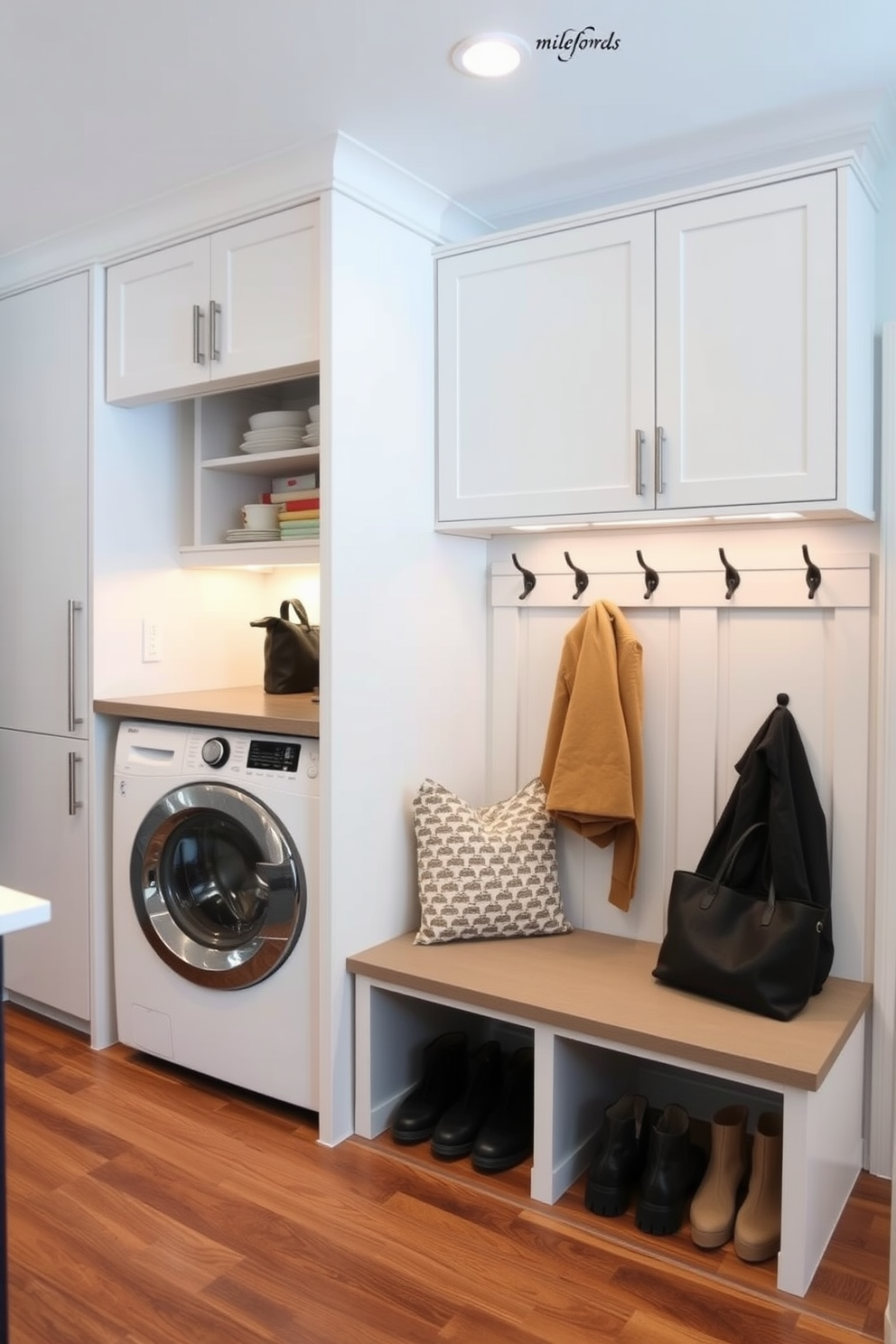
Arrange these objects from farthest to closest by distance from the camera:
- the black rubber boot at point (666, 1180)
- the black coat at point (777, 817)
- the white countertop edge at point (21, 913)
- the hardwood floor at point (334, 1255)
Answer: the black coat at point (777, 817) → the black rubber boot at point (666, 1180) → the hardwood floor at point (334, 1255) → the white countertop edge at point (21, 913)

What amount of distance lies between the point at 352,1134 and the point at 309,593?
5.21ft

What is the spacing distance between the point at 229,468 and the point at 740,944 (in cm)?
193

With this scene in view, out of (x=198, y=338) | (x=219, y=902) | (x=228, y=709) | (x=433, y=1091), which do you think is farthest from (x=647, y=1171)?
(x=198, y=338)

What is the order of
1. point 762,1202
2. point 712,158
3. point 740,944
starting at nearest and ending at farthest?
point 762,1202
point 740,944
point 712,158

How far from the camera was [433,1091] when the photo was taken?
2.55 m

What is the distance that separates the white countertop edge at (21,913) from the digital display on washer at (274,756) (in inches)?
46.2

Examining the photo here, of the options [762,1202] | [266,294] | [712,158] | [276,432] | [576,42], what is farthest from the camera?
[276,432]

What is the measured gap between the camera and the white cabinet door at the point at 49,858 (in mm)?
2977

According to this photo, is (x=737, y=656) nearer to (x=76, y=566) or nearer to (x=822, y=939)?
(x=822, y=939)

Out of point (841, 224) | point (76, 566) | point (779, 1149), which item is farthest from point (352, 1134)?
point (841, 224)

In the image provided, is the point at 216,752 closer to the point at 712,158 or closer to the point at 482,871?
the point at 482,871

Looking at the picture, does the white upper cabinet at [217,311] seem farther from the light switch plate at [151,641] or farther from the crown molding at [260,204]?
the light switch plate at [151,641]

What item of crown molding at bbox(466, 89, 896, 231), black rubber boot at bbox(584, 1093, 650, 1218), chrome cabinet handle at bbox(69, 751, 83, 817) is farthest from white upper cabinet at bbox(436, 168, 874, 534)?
black rubber boot at bbox(584, 1093, 650, 1218)

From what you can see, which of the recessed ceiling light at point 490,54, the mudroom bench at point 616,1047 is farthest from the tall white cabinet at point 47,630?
the recessed ceiling light at point 490,54
